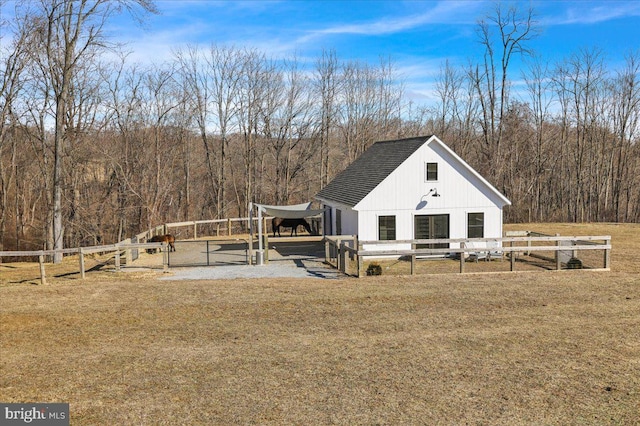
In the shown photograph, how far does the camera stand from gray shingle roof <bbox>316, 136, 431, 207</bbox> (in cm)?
2229

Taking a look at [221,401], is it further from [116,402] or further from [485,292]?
[485,292]

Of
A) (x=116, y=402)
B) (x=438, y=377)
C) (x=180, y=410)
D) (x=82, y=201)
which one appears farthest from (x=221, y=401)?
(x=82, y=201)

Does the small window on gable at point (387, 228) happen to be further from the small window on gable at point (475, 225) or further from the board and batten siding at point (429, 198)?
the small window on gable at point (475, 225)

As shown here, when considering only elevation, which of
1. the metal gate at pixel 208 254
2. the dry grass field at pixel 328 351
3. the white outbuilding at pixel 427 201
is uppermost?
the white outbuilding at pixel 427 201

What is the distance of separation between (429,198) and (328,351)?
13205mm

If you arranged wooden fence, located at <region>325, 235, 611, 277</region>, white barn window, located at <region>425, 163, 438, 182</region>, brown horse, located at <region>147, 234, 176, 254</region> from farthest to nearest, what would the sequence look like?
brown horse, located at <region>147, 234, 176, 254</region> → white barn window, located at <region>425, 163, 438, 182</region> → wooden fence, located at <region>325, 235, 611, 277</region>

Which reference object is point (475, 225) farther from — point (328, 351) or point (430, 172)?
point (328, 351)

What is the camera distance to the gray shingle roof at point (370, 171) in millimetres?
22291

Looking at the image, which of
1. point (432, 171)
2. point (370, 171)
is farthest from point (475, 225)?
point (370, 171)

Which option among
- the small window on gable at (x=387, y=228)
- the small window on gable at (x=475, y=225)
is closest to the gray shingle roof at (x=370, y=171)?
the small window on gable at (x=387, y=228)

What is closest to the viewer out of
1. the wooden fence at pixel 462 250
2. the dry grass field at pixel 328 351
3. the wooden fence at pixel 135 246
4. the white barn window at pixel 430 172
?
the dry grass field at pixel 328 351

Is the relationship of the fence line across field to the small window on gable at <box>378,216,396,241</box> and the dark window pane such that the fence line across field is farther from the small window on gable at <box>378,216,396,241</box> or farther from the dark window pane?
the dark window pane

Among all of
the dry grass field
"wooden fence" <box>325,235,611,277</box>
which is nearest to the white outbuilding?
"wooden fence" <box>325,235,611,277</box>

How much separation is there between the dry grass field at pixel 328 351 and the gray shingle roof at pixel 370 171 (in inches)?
273
